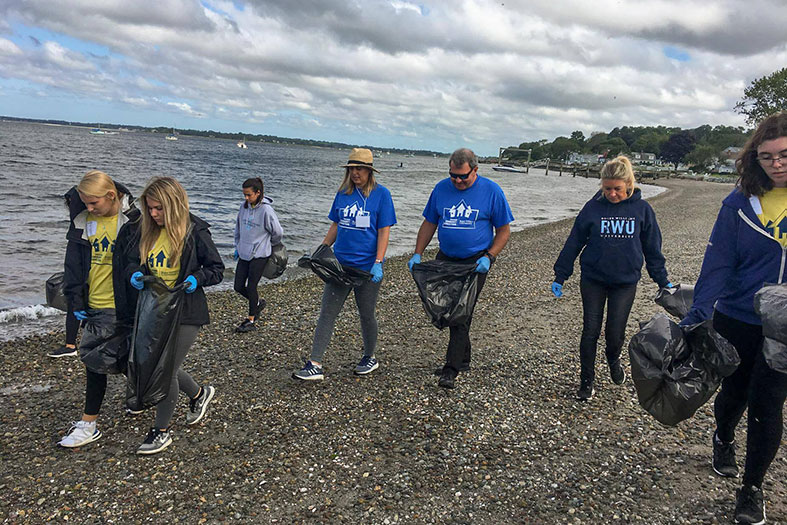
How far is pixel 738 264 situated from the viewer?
2664 mm

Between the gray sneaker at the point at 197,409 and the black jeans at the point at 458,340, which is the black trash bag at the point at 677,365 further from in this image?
the gray sneaker at the point at 197,409

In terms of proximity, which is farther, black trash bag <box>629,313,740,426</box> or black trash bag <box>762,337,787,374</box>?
black trash bag <box>629,313,740,426</box>

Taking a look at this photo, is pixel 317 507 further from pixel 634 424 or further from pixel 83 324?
pixel 634 424

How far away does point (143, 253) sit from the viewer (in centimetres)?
320

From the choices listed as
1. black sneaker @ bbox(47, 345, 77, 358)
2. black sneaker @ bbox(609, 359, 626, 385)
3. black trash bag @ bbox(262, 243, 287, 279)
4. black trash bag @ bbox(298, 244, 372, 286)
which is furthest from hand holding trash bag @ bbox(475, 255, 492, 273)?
black sneaker @ bbox(47, 345, 77, 358)

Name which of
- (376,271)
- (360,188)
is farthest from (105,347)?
(360,188)

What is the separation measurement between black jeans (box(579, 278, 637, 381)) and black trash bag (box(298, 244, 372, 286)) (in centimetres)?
192

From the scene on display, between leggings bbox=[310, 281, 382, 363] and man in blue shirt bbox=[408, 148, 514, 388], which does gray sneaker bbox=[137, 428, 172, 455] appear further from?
man in blue shirt bbox=[408, 148, 514, 388]

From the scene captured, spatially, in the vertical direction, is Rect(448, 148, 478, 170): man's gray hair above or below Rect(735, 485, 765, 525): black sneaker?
above

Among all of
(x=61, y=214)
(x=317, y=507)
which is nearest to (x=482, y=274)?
(x=317, y=507)

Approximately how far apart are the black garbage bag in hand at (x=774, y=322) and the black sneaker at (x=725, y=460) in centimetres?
115

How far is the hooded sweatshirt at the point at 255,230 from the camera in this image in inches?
237

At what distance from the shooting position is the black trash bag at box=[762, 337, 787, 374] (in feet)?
7.47

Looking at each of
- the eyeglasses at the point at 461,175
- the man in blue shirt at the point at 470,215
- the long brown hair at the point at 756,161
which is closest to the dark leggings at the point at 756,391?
the long brown hair at the point at 756,161
